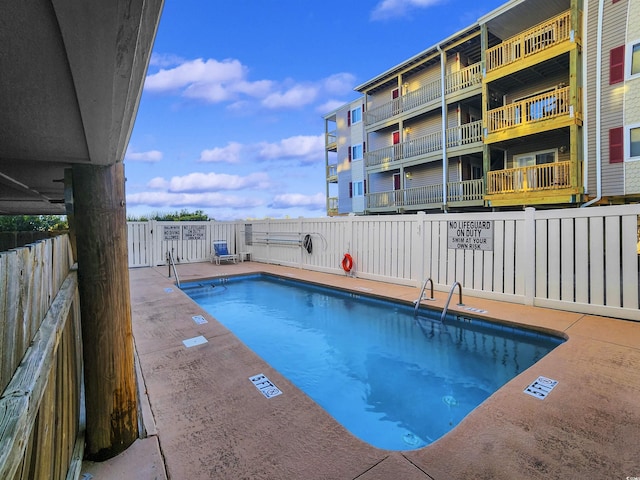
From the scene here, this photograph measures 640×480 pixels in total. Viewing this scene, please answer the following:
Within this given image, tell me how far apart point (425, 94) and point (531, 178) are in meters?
6.61

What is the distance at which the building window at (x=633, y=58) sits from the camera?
30.9 feet

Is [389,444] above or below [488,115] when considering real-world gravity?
below

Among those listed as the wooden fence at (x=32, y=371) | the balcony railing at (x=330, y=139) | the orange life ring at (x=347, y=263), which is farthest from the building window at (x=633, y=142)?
the balcony railing at (x=330, y=139)

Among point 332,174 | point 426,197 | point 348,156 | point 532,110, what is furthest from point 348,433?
point 332,174

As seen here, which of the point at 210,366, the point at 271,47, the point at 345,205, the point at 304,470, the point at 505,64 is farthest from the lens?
the point at 345,205

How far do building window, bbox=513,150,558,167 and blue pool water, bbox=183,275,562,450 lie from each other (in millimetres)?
10019

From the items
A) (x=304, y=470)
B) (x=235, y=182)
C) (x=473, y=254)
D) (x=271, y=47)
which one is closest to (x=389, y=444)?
(x=304, y=470)

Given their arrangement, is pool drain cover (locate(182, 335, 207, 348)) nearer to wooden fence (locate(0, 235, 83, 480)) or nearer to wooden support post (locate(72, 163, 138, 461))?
wooden support post (locate(72, 163, 138, 461))

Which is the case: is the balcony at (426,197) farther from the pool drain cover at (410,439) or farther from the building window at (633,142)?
the pool drain cover at (410,439)

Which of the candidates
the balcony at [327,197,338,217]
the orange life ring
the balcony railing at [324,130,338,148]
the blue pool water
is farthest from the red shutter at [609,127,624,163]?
the balcony railing at [324,130,338,148]

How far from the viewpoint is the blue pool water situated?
3.13 metres

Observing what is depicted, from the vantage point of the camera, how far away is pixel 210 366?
333cm

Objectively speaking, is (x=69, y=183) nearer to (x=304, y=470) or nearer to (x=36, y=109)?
(x=36, y=109)

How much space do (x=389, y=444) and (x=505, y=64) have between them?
13.8 metres
